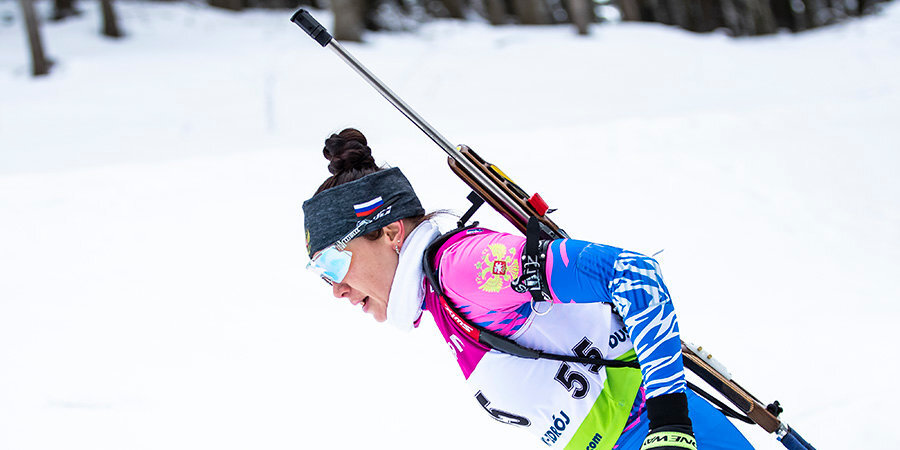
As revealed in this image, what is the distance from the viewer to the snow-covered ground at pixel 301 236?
3.40m

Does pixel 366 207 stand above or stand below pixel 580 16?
above

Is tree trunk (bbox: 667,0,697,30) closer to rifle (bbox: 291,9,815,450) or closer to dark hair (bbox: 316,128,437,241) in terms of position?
rifle (bbox: 291,9,815,450)

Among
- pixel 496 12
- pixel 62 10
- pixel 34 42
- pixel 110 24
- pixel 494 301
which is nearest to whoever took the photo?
pixel 494 301

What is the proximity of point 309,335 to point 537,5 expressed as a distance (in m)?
11.4

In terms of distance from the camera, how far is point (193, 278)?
14.5 ft

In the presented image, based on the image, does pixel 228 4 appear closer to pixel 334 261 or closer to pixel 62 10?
pixel 62 10

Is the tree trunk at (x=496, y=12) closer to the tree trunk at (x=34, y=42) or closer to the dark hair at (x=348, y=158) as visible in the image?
the tree trunk at (x=34, y=42)

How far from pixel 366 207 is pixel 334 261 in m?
0.17

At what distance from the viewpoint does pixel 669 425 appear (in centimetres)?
140

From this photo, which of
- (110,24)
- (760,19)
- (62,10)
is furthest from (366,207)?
(760,19)

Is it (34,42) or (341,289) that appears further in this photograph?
(34,42)

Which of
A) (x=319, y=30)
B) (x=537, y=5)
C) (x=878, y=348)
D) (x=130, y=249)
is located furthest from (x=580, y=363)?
(x=537, y=5)

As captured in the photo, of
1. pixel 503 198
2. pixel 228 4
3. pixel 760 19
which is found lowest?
pixel 760 19

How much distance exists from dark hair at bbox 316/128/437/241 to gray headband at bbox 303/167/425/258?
0.17 ft
